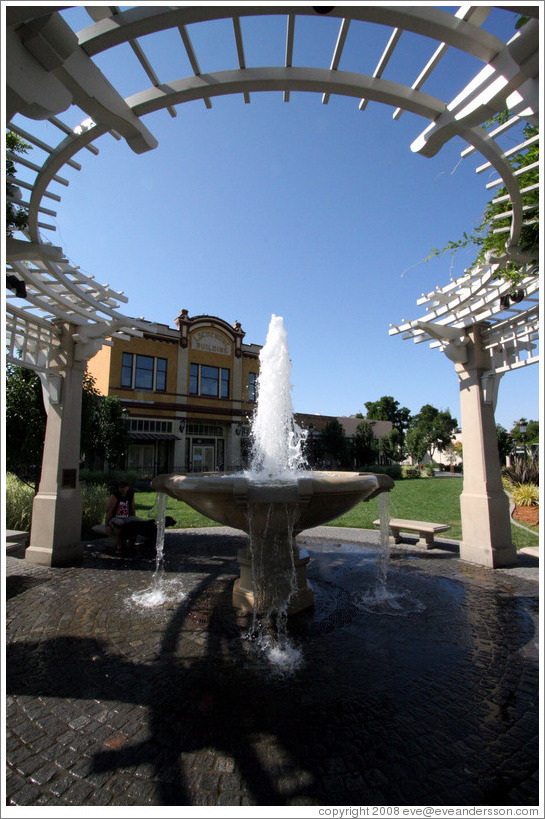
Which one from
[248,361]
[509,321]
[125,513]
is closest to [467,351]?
[509,321]

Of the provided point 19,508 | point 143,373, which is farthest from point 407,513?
point 143,373

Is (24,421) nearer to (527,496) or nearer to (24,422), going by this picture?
(24,422)

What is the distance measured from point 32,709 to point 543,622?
10.8ft

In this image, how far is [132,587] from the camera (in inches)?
201

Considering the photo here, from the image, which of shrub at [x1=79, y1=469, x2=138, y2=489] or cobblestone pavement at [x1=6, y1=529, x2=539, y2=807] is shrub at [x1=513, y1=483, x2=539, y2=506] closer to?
cobblestone pavement at [x1=6, y1=529, x2=539, y2=807]

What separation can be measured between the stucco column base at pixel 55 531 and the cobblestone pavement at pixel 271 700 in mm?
1234

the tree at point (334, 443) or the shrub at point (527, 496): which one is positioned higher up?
the tree at point (334, 443)

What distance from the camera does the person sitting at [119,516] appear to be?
6859 millimetres

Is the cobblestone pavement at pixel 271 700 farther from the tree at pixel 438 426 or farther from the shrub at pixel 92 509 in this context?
the tree at pixel 438 426

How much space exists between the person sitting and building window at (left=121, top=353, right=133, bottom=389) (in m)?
17.1

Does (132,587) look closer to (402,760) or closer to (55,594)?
(55,594)

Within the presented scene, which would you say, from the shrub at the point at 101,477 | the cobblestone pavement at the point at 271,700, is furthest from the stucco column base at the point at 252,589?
the shrub at the point at 101,477

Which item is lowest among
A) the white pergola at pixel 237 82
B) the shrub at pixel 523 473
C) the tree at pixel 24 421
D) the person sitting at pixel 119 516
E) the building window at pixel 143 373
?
the person sitting at pixel 119 516

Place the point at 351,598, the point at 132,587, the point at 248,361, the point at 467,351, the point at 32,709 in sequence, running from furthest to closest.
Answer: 1. the point at 248,361
2. the point at 467,351
3. the point at 132,587
4. the point at 351,598
5. the point at 32,709
